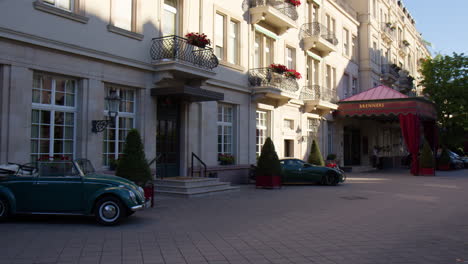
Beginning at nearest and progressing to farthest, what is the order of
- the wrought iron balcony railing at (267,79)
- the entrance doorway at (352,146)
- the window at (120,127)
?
1. the window at (120,127)
2. the wrought iron balcony railing at (267,79)
3. the entrance doorway at (352,146)

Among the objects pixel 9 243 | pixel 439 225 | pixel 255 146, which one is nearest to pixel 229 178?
pixel 255 146

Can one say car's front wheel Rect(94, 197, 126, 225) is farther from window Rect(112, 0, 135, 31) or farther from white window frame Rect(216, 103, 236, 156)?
white window frame Rect(216, 103, 236, 156)

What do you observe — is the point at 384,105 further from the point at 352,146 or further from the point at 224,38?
the point at 224,38

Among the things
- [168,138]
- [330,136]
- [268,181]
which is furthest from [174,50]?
[330,136]

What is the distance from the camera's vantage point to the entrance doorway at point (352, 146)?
32.0 metres

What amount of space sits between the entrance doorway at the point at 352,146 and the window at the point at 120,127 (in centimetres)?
2107

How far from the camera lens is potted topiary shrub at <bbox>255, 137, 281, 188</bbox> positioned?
16.4 meters

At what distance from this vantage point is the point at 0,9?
33.5 ft

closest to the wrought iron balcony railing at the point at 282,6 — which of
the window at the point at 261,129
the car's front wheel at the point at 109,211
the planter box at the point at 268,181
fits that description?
the window at the point at 261,129

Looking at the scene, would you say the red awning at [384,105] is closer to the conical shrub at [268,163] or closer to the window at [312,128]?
the window at [312,128]

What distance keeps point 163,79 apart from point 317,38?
1298 centimetres

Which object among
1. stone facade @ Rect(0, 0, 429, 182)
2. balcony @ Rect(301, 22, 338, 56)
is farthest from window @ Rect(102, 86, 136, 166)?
balcony @ Rect(301, 22, 338, 56)

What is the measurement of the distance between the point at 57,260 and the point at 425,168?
78.8 feet

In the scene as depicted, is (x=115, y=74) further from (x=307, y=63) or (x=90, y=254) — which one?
(x=307, y=63)
